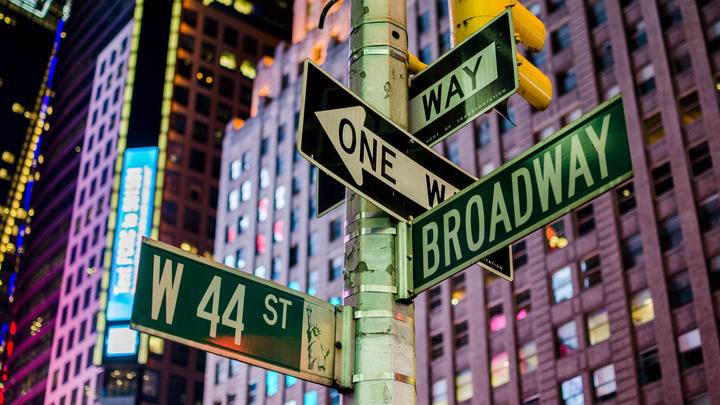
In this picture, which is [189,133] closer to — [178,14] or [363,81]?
[178,14]

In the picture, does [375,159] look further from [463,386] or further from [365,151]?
[463,386]

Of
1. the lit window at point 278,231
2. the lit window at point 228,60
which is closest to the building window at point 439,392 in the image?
the lit window at point 278,231

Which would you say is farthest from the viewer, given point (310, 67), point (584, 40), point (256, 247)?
point (256, 247)

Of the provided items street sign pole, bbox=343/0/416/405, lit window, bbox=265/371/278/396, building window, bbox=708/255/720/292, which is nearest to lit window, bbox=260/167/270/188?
lit window, bbox=265/371/278/396

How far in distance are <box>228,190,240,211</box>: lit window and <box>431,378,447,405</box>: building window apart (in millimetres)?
31641

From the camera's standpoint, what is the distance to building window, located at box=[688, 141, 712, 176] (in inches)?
1674

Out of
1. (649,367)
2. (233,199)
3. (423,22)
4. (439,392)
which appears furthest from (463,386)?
(233,199)

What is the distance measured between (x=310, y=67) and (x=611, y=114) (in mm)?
1618

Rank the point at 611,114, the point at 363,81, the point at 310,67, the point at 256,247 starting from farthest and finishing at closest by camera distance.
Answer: the point at 256,247 → the point at 363,81 → the point at 310,67 → the point at 611,114

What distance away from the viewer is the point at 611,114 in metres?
4.30

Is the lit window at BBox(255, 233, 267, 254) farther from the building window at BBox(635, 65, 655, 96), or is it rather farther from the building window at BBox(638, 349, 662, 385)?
the building window at BBox(638, 349, 662, 385)

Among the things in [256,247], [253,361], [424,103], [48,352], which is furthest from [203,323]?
[48,352]

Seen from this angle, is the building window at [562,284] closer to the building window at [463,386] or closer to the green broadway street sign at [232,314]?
the building window at [463,386]

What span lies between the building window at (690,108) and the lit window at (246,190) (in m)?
40.9
